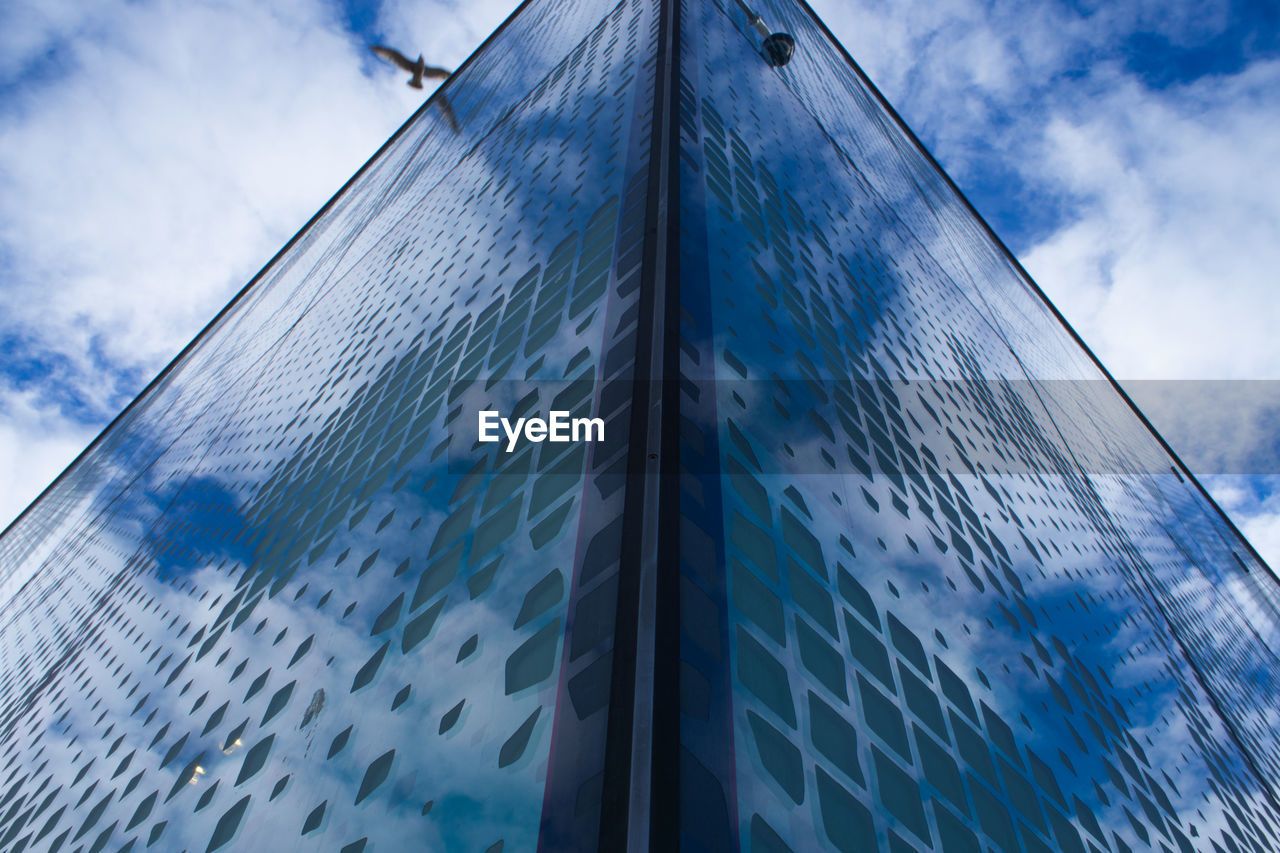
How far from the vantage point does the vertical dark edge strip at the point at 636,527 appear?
93.7 inches

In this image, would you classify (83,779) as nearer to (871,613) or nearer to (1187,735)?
(871,613)

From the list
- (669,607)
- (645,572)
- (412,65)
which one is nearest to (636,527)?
(645,572)

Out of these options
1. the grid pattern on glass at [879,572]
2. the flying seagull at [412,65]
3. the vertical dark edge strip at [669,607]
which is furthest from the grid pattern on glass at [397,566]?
the flying seagull at [412,65]

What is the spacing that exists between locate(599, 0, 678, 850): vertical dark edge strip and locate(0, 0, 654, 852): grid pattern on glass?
117mm

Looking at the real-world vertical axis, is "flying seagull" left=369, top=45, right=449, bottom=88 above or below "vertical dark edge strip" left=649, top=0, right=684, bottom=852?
above

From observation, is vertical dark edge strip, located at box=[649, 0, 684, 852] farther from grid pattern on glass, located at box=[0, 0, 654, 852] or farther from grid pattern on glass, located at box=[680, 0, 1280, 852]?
grid pattern on glass, located at box=[0, 0, 654, 852]

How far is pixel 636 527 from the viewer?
3.18 m

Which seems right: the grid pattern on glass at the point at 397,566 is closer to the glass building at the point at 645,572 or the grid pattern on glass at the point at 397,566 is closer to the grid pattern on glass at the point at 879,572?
the glass building at the point at 645,572

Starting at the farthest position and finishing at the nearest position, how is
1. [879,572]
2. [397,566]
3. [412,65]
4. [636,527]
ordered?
[412,65], [397,566], [879,572], [636,527]

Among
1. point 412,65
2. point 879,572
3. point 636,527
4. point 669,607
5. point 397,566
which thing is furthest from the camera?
point 412,65

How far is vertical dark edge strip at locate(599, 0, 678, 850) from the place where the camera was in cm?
238

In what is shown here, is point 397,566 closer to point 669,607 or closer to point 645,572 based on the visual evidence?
point 645,572

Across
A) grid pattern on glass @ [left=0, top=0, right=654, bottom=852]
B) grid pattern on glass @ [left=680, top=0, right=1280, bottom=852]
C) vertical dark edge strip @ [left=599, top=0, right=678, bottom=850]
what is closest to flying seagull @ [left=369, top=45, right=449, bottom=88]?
grid pattern on glass @ [left=0, top=0, right=654, bottom=852]

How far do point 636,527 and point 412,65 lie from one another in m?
26.9
